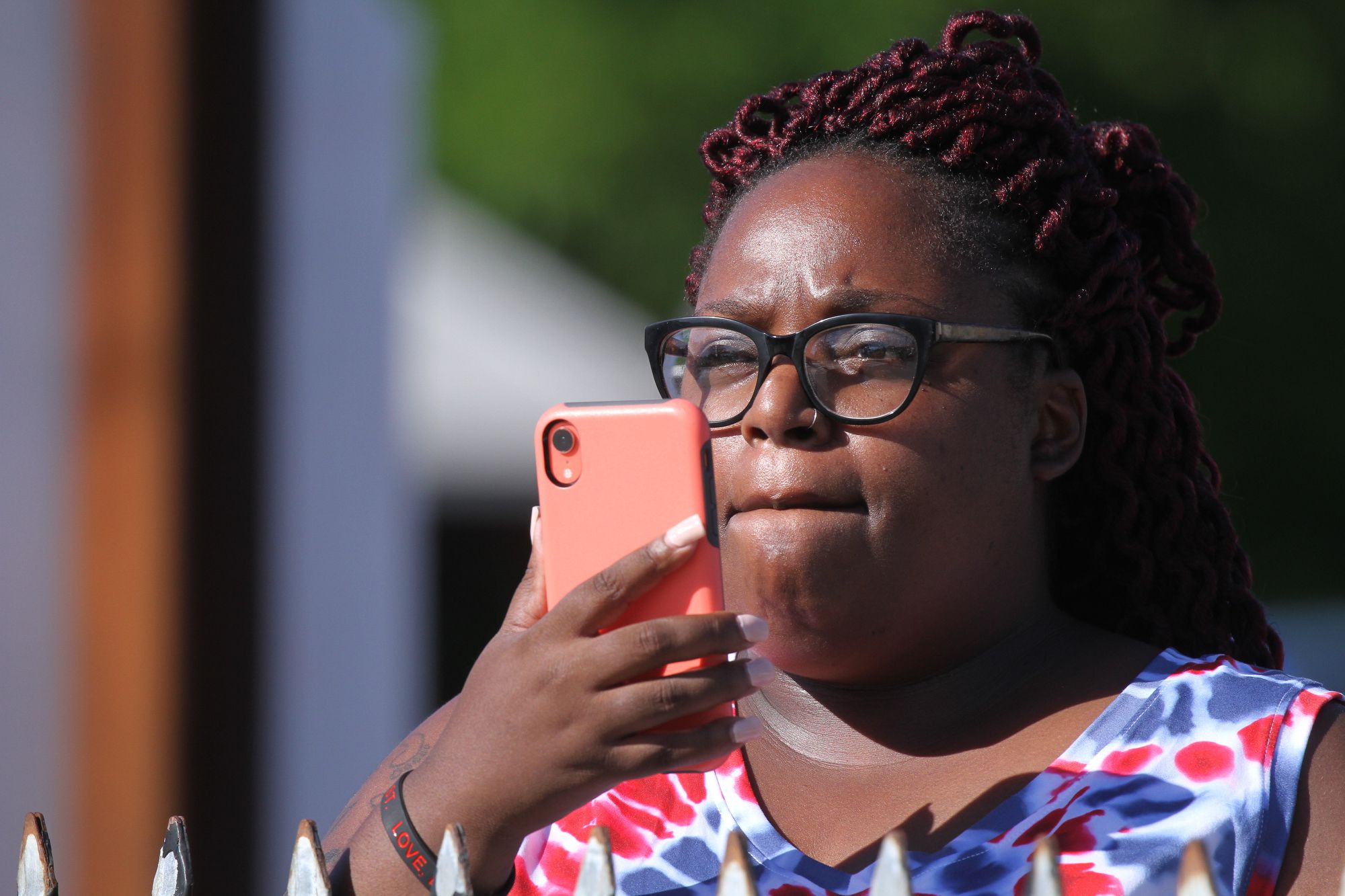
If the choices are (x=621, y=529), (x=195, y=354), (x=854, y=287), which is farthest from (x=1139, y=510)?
(x=195, y=354)

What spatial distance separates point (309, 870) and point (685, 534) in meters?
0.54

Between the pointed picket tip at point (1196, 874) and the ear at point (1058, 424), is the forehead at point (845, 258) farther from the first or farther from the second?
the pointed picket tip at point (1196, 874)

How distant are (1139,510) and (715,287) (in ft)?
2.48

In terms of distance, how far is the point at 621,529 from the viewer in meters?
1.71

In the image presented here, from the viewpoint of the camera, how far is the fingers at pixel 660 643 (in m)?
Result: 1.50

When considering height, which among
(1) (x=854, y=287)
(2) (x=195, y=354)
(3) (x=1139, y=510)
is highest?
(2) (x=195, y=354)

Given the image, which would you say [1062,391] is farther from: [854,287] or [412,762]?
[412,762]

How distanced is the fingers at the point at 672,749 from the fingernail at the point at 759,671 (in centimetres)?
5

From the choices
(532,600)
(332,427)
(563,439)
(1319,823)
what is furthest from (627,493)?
(332,427)

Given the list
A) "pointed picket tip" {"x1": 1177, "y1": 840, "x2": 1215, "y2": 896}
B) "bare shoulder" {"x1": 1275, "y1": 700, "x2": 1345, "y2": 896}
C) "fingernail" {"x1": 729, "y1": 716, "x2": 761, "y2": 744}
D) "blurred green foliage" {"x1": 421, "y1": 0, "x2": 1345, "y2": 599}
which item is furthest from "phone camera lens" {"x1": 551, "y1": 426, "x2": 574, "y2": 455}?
"blurred green foliage" {"x1": 421, "y1": 0, "x2": 1345, "y2": 599}

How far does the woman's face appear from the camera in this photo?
6.08 feet

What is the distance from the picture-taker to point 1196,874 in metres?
1.22

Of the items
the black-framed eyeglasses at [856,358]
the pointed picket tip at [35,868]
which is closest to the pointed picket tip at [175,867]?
the pointed picket tip at [35,868]

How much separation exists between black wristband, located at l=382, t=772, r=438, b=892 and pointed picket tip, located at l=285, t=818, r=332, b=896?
0.14 meters
